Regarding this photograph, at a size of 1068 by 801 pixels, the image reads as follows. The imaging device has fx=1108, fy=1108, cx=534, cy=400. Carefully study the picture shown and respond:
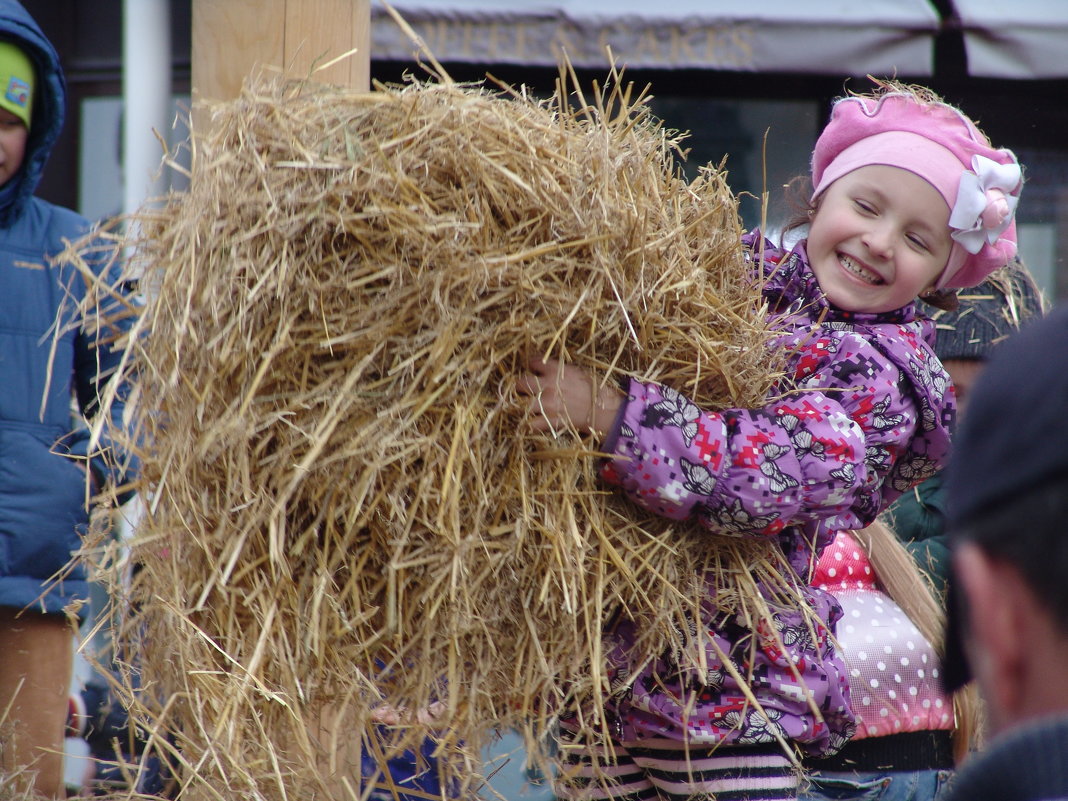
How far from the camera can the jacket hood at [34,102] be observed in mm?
2787

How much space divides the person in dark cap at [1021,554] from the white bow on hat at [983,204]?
126cm

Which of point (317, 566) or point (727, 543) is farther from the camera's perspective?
point (727, 543)

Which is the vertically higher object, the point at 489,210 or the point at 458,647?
the point at 489,210

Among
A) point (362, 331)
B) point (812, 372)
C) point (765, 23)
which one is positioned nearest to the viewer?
point (362, 331)

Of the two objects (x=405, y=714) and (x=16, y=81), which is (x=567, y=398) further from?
(x=16, y=81)

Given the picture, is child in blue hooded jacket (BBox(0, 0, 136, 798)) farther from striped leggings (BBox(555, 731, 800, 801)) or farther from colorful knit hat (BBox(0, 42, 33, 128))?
striped leggings (BBox(555, 731, 800, 801))

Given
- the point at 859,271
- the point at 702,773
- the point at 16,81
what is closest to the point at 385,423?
the point at 702,773

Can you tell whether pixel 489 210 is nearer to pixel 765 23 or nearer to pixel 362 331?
pixel 362 331

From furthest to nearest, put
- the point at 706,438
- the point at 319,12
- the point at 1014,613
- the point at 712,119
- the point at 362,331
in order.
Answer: the point at 712,119
the point at 319,12
the point at 706,438
the point at 362,331
the point at 1014,613

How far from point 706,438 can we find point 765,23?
2809 mm

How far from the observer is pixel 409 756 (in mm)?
2238

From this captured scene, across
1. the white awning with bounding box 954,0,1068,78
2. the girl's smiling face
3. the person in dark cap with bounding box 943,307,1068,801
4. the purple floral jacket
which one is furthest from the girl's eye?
the white awning with bounding box 954,0,1068,78

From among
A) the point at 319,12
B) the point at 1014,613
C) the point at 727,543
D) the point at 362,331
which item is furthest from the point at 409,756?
the point at 1014,613

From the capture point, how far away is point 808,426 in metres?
1.70
